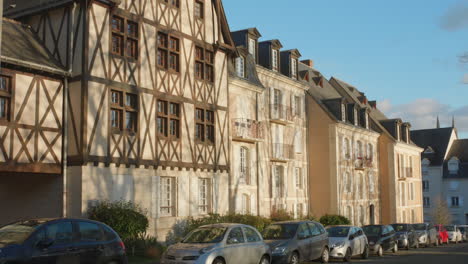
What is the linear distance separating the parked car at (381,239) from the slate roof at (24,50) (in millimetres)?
14091

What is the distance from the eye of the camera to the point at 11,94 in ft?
59.3

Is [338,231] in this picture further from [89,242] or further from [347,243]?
[89,242]

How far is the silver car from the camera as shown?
13.7 metres

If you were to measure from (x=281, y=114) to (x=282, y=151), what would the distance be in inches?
89.1

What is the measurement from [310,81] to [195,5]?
1919cm

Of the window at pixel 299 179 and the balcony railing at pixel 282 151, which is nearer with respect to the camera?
the balcony railing at pixel 282 151

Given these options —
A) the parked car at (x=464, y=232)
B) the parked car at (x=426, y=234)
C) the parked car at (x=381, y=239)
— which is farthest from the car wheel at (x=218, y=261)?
the parked car at (x=464, y=232)

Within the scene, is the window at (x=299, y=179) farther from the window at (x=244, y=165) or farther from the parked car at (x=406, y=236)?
the parked car at (x=406, y=236)

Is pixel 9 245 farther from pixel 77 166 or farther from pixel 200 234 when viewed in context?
pixel 77 166

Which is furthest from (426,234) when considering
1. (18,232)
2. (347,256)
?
(18,232)

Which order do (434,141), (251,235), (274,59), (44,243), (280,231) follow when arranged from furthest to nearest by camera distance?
(434,141) → (274,59) → (280,231) → (251,235) → (44,243)

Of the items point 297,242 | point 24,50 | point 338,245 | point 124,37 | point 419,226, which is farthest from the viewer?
point 419,226

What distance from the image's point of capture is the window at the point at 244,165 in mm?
29903

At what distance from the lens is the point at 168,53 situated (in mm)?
23438
